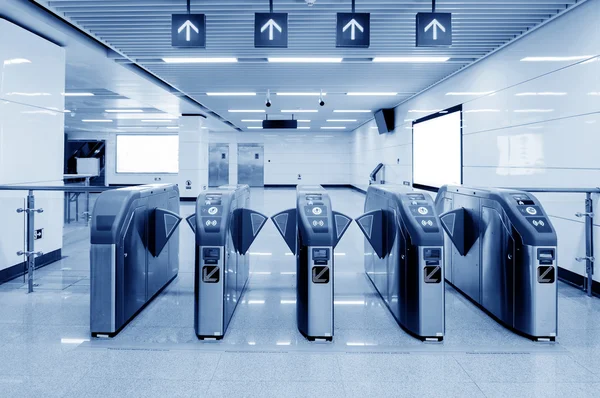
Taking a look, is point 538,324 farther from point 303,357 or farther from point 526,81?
point 526,81

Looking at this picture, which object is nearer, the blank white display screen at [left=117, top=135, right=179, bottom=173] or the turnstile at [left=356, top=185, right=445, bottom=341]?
the turnstile at [left=356, top=185, right=445, bottom=341]

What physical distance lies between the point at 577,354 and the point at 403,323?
109 cm

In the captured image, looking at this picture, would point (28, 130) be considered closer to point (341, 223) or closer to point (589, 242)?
point (341, 223)

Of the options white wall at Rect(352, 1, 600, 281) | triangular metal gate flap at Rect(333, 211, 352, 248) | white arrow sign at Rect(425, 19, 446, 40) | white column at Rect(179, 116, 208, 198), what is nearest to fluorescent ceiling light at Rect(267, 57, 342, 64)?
white wall at Rect(352, 1, 600, 281)

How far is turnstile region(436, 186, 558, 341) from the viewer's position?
9.54 ft

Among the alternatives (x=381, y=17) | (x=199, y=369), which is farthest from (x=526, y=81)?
(x=199, y=369)

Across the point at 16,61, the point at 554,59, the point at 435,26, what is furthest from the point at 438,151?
the point at 16,61

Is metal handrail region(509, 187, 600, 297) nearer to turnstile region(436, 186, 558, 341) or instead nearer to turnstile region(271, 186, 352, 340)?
turnstile region(436, 186, 558, 341)

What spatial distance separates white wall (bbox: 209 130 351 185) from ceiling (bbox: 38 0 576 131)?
35.0ft

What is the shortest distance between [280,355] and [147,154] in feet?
57.4

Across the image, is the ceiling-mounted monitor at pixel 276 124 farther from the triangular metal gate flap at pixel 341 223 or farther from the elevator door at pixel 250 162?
the elevator door at pixel 250 162

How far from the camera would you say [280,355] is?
265 centimetres

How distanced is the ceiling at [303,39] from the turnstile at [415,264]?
208cm

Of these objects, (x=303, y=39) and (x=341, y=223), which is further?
(x=303, y=39)
